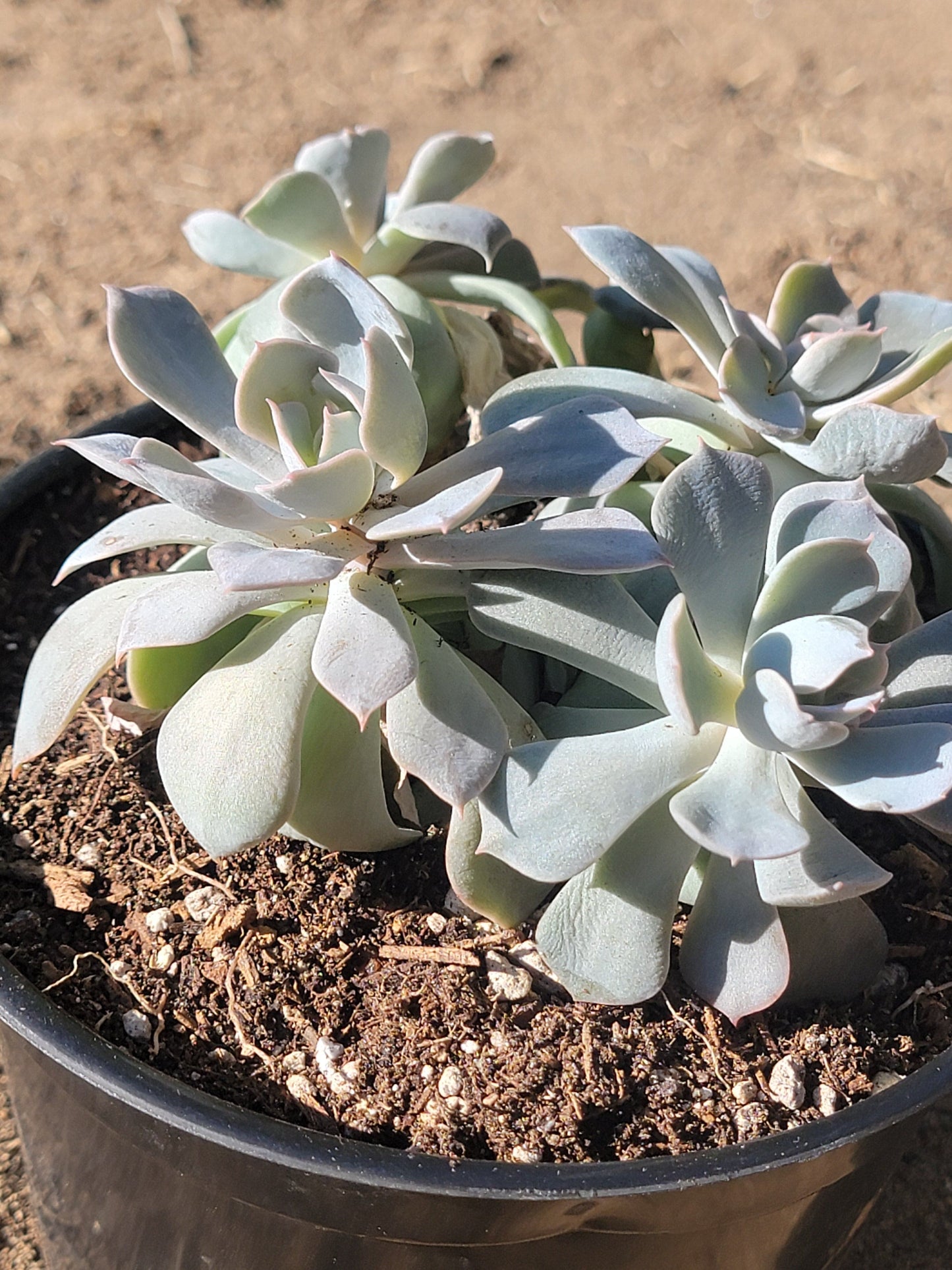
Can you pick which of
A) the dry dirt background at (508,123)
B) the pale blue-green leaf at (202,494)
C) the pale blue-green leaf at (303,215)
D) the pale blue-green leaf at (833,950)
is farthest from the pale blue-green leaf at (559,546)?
the dry dirt background at (508,123)

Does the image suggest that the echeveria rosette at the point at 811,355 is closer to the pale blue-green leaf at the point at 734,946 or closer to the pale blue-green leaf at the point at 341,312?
the pale blue-green leaf at the point at 341,312

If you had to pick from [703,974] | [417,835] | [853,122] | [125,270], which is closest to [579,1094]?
[703,974]

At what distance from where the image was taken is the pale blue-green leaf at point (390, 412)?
79cm

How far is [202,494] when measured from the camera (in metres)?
0.79

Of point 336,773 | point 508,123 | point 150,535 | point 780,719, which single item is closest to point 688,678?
point 780,719

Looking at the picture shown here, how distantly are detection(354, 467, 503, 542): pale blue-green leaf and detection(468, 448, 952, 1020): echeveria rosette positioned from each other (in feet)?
0.38

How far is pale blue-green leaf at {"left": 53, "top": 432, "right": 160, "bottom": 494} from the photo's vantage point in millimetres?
817

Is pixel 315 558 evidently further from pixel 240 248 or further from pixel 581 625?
pixel 240 248

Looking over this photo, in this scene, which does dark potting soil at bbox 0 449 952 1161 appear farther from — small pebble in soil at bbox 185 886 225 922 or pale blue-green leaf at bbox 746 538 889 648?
pale blue-green leaf at bbox 746 538 889 648

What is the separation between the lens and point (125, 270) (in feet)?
8.45

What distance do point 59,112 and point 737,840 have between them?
286 centimetres

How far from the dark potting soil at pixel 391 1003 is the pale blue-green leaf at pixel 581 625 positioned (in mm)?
247

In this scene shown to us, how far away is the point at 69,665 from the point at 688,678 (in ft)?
1.55

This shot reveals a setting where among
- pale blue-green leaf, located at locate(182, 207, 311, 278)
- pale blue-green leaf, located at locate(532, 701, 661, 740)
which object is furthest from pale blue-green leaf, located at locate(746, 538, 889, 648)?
pale blue-green leaf, located at locate(182, 207, 311, 278)
